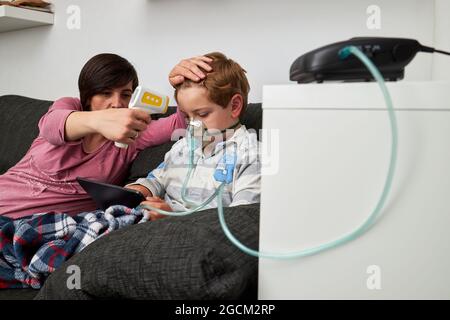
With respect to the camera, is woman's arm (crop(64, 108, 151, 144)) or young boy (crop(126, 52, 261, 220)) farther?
young boy (crop(126, 52, 261, 220))

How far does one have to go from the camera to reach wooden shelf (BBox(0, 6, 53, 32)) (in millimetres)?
1900

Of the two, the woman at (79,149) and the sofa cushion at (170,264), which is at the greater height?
the woman at (79,149)

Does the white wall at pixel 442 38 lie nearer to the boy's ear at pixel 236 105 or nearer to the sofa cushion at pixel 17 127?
the boy's ear at pixel 236 105

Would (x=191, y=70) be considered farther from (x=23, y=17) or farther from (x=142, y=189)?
(x=23, y=17)

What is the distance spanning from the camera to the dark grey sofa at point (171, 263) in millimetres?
661

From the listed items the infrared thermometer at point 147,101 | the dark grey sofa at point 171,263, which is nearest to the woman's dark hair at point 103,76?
the infrared thermometer at point 147,101

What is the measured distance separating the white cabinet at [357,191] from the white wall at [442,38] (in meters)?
0.50

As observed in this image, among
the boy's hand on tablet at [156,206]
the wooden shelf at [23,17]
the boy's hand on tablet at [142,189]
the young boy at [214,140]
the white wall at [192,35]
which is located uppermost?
the wooden shelf at [23,17]

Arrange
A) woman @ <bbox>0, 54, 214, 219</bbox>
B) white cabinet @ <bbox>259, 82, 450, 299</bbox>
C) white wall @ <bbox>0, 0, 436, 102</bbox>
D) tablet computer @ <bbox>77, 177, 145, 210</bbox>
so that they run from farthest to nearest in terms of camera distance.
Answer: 1. white wall @ <bbox>0, 0, 436, 102</bbox>
2. woman @ <bbox>0, 54, 214, 219</bbox>
3. tablet computer @ <bbox>77, 177, 145, 210</bbox>
4. white cabinet @ <bbox>259, 82, 450, 299</bbox>

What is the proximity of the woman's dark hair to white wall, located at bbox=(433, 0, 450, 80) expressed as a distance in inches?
32.4

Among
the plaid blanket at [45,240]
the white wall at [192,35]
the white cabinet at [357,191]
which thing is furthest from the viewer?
the white wall at [192,35]

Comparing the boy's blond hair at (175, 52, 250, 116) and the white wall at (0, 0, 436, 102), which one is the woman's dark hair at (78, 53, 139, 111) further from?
the white wall at (0, 0, 436, 102)

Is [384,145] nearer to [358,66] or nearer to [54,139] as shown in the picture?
[358,66]

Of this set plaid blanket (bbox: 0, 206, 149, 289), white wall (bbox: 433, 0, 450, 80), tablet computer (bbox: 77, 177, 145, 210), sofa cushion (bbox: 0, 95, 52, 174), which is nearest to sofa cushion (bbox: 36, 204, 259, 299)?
plaid blanket (bbox: 0, 206, 149, 289)
